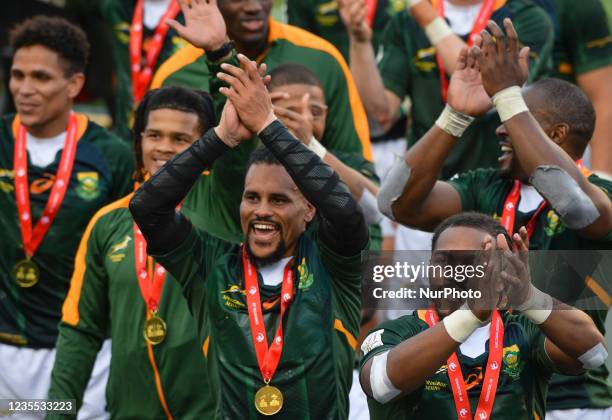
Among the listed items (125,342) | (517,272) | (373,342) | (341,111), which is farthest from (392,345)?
(341,111)

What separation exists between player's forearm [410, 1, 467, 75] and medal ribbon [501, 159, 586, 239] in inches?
57.4

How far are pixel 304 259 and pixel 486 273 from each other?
1.12 metres

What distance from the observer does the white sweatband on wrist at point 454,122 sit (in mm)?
6430

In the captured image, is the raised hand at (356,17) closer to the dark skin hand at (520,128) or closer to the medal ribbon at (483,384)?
the dark skin hand at (520,128)

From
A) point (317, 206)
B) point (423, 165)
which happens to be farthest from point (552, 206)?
point (317, 206)

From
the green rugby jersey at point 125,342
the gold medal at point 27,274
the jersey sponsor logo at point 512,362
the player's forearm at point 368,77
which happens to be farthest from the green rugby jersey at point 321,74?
the jersey sponsor logo at point 512,362

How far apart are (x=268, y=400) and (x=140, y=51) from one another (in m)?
3.72

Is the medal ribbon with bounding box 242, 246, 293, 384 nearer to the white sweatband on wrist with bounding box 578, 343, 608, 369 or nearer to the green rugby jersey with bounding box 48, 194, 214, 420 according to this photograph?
the green rugby jersey with bounding box 48, 194, 214, 420

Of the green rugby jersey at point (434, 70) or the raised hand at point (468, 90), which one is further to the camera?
the green rugby jersey at point (434, 70)

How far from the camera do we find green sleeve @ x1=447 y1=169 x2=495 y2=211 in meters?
6.78

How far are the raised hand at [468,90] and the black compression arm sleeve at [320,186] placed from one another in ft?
2.39

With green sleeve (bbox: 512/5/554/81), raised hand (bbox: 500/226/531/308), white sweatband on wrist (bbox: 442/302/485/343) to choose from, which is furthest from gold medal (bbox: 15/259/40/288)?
raised hand (bbox: 500/226/531/308)

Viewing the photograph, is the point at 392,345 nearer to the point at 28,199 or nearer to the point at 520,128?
the point at 520,128

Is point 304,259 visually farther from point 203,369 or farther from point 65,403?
point 65,403
